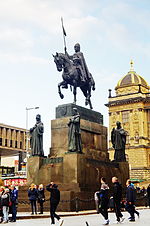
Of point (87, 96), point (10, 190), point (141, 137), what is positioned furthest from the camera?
point (141, 137)

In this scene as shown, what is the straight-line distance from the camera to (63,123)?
22.8m

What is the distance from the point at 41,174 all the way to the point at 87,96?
Result: 624 centimetres

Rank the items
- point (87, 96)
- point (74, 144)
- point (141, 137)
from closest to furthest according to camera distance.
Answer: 1. point (74, 144)
2. point (87, 96)
3. point (141, 137)

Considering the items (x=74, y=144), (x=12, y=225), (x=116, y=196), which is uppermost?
(x=74, y=144)

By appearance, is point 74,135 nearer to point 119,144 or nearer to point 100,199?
point 119,144

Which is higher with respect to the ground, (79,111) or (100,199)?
(79,111)

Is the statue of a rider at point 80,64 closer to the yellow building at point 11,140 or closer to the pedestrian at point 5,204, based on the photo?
the pedestrian at point 5,204

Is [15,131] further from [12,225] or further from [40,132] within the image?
[12,225]

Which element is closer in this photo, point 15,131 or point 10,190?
point 10,190

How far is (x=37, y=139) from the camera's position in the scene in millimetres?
22844

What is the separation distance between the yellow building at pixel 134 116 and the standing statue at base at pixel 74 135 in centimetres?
5460

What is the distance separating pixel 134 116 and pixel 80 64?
56667 mm

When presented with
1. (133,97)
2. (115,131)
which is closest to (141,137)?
(133,97)

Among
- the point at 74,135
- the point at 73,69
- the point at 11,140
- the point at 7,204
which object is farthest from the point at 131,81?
the point at 7,204
